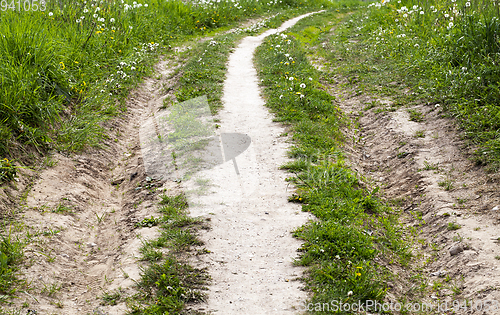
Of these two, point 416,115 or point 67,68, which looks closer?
point 416,115

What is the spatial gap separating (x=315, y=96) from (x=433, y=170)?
3.43 meters

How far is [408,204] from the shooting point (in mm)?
4996

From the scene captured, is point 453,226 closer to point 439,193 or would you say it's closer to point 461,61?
point 439,193

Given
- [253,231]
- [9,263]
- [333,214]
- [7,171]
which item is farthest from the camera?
[7,171]

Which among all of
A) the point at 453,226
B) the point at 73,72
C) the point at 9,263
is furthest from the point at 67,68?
the point at 453,226

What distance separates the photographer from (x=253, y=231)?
4.37 metres

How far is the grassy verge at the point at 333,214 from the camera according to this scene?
3479mm

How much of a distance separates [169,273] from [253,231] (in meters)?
1.13

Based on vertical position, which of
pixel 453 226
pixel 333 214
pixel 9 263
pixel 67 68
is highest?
pixel 67 68

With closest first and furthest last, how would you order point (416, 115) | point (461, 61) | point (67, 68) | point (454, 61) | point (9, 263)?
1. point (9, 263)
2. point (416, 115)
3. point (67, 68)
4. point (461, 61)
5. point (454, 61)

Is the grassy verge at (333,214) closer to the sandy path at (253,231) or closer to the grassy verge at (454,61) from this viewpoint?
the sandy path at (253,231)

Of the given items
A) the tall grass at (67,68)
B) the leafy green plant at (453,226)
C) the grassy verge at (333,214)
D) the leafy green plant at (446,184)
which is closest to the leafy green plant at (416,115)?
the grassy verge at (333,214)

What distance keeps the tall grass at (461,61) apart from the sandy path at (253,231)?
2782 mm

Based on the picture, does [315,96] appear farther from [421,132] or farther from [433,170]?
[433,170]
